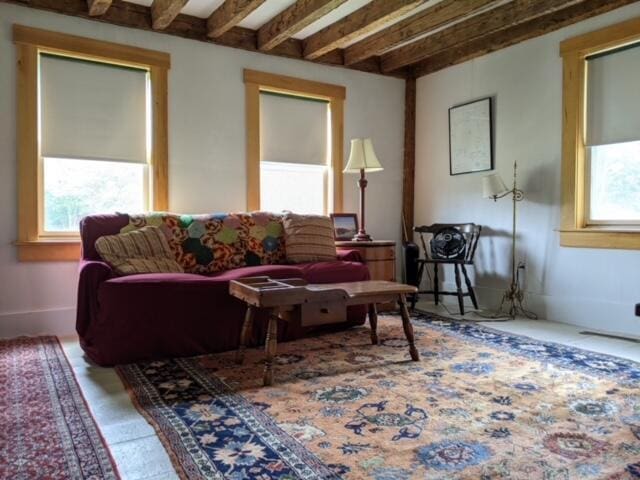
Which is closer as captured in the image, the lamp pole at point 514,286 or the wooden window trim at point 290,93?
the lamp pole at point 514,286

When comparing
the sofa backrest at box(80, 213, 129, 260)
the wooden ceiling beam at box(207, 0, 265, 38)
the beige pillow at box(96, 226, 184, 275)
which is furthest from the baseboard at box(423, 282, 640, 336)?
the wooden ceiling beam at box(207, 0, 265, 38)

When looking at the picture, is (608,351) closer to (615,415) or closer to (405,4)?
(615,415)

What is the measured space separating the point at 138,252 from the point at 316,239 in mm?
1391

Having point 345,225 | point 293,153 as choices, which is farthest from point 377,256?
point 293,153

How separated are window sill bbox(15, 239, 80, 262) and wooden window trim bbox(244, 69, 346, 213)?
4.88ft

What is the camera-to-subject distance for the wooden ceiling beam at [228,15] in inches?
140

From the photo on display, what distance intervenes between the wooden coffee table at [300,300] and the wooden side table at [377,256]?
133 centimetres

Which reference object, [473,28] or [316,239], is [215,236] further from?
[473,28]

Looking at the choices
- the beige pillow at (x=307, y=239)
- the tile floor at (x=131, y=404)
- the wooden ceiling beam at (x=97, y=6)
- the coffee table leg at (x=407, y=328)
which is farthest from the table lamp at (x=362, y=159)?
the wooden ceiling beam at (x=97, y=6)

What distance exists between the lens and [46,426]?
195 cm

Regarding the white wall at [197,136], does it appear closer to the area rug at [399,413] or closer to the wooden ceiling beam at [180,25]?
the wooden ceiling beam at [180,25]

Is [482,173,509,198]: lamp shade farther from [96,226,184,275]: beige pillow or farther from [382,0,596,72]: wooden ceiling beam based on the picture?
[96,226,184,275]: beige pillow

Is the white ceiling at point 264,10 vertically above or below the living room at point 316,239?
above

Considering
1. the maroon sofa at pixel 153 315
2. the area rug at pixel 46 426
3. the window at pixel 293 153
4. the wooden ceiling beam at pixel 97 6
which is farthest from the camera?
the window at pixel 293 153
